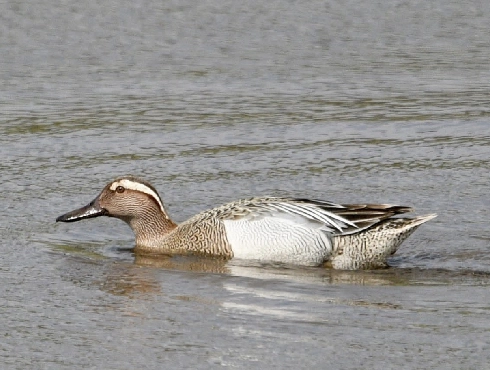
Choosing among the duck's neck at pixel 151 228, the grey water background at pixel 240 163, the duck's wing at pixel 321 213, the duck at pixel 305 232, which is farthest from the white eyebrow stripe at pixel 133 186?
the duck's wing at pixel 321 213

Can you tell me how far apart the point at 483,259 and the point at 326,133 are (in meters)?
3.11

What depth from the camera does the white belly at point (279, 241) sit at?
29.7ft

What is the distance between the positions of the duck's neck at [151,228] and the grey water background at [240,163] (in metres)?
0.12

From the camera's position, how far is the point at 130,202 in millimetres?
9641

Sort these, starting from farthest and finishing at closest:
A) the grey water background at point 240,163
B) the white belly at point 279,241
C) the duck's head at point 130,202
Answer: the duck's head at point 130,202 < the white belly at point 279,241 < the grey water background at point 240,163

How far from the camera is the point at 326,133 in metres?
11.7

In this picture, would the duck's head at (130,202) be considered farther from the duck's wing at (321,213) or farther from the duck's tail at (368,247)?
the duck's tail at (368,247)

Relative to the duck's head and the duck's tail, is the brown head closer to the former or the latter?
the duck's head

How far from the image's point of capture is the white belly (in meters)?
9.04

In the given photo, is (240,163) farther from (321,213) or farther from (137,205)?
(321,213)

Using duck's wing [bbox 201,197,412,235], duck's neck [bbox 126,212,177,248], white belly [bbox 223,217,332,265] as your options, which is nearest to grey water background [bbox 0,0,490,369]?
duck's neck [bbox 126,212,177,248]

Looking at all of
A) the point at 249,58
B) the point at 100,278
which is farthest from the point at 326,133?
the point at 100,278

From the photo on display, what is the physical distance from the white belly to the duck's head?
0.73 meters

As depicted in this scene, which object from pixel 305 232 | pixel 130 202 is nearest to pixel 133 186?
pixel 130 202
